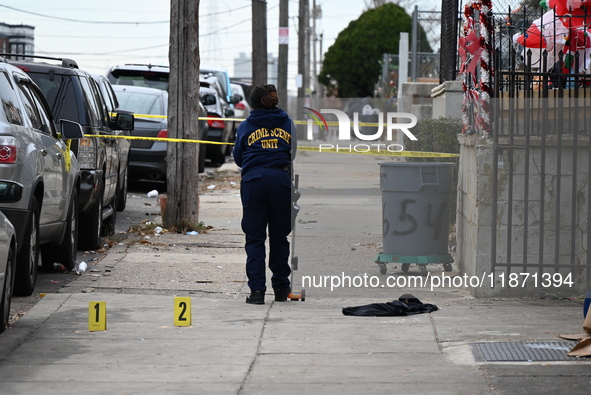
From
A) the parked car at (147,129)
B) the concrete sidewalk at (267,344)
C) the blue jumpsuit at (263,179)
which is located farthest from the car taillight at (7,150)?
the parked car at (147,129)

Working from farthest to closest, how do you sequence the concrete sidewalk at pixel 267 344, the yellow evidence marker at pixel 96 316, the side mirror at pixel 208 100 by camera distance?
the side mirror at pixel 208 100 → the yellow evidence marker at pixel 96 316 → the concrete sidewalk at pixel 267 344

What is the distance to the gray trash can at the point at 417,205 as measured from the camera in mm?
9438

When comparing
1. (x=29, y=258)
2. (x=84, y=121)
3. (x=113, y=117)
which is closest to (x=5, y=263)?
(x=29, y=258)

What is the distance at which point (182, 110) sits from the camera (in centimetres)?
1298

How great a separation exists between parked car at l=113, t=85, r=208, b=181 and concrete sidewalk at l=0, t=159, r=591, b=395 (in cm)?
737

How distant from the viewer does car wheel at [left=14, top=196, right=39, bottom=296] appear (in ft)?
26.4

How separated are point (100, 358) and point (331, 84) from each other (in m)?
53.9

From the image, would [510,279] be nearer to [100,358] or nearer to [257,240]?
[257,240]

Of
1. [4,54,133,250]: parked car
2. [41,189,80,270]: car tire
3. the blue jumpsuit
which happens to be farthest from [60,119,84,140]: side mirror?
the blue jumpsuit

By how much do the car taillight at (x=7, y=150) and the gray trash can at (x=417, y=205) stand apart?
324 centimetres

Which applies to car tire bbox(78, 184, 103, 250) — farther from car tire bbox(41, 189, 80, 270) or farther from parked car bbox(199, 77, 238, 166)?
parked car bbox(199, 77, 238, 166)

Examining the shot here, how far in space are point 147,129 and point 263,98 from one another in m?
8.66

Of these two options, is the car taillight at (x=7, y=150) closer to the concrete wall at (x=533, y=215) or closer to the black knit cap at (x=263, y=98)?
the black knit cap at (x=263, y=98)

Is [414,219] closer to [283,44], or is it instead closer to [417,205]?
[417,205]
